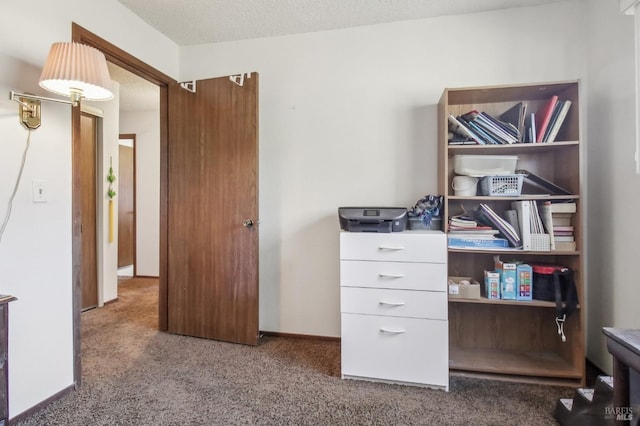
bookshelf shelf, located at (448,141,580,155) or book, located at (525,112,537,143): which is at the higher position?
book, located at (525,112,537,143)

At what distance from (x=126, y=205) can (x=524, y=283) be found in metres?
4.89

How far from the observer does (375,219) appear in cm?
185

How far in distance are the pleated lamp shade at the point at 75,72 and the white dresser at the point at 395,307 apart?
4.81 feet

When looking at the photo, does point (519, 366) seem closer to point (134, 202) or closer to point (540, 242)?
point (540, 242)

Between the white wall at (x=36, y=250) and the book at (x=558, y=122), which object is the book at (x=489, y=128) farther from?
the white wall at (x=36, y=250)

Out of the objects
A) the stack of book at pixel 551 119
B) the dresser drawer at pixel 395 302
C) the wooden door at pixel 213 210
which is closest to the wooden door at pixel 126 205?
the wooden door at pixel 213 210

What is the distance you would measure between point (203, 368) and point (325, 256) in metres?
1.10

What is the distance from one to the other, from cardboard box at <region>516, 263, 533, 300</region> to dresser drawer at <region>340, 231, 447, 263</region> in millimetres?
488

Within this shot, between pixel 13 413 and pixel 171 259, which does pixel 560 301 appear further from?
pixel 13 413

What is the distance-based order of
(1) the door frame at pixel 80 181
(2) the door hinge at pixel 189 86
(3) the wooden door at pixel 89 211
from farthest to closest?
(3) the wooden door at pixel 89 211, (2) the door hinge at pixel 189 86, (1) the door frame at pixel 80 181

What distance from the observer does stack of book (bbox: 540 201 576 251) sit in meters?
1.81

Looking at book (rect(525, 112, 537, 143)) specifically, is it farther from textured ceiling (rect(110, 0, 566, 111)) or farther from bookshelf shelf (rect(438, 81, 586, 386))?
textured ceiling (rect(110, 0, 566, 111))

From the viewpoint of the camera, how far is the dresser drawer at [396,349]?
1.78 meters

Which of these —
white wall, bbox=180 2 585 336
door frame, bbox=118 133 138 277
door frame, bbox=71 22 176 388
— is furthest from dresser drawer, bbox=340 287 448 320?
door frame, bbox=118 133 138 277
